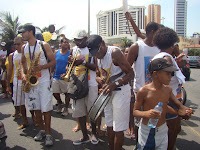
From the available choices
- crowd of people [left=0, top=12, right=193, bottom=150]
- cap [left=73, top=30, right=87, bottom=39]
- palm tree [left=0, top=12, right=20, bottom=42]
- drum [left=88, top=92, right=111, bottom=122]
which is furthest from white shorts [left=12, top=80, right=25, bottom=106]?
palm tree [left=0, top=12, right=20, bottom=42]

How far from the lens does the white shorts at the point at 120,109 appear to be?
2729mm

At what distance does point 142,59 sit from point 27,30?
2350mm

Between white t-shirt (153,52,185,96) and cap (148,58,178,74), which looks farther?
white t-shirt (153,52,185,96)

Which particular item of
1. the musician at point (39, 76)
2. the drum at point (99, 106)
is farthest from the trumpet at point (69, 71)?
the drum at point (99, 106)

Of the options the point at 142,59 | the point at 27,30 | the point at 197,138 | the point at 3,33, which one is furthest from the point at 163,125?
the point at 3,33

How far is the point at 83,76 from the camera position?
3.58 m

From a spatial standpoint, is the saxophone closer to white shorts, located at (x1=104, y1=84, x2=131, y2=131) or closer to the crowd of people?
the crowd of people

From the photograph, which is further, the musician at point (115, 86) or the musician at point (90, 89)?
the musician at point (90, 89)

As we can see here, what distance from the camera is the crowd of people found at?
226cm

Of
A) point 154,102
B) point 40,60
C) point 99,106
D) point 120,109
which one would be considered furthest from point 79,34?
point 154,102

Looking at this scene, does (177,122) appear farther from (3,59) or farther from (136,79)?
(3,59)

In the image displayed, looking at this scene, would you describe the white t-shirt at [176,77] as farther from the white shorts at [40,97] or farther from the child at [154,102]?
the white shorts at [40,97]

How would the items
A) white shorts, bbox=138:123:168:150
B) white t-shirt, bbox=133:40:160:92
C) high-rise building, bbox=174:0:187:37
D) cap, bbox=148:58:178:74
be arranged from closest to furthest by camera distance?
cap, bbox=148:58:178:74, white shorts, bbox=138:123:168:150, white t-shirt, bbox=133:40:160:92, high-rise building, bbox=174:0:187:37

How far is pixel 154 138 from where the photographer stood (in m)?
2.23
